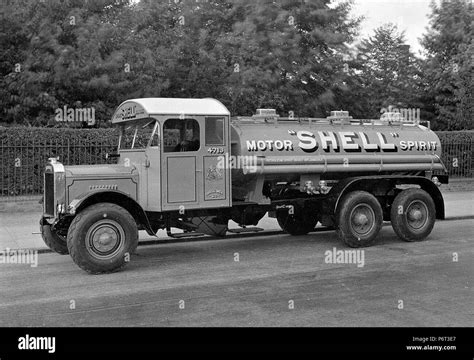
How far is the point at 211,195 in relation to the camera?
9.31 m

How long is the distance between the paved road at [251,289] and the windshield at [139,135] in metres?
2.03

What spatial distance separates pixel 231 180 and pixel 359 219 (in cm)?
267

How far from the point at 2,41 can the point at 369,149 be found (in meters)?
13.6

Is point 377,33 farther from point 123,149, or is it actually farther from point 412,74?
point 123,149

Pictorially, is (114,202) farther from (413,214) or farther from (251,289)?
(413,214)

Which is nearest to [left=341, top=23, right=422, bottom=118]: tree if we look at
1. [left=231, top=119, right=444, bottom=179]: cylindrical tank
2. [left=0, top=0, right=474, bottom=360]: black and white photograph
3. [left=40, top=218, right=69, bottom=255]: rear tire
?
[left=0, top=0, right=474, bottom=360]: black and white photograph

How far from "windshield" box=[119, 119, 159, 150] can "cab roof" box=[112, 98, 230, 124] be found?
0.50 feet

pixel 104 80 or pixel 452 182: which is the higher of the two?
pixel 104 80

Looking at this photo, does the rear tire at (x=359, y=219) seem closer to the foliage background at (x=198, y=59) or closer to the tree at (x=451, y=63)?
the foliage background at (x=198, y=59)

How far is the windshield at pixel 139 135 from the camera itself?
9.02 m

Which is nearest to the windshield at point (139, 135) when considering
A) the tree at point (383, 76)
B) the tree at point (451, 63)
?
the tree at point (383, 76)

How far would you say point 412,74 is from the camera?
94.9ft
